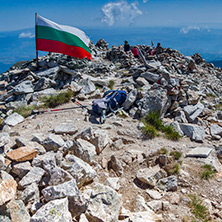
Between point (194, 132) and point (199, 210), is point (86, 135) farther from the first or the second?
point (194, 132)

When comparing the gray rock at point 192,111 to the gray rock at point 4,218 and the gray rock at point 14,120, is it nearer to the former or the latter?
the gray rock at point 14,120

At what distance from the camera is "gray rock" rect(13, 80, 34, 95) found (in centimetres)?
1250

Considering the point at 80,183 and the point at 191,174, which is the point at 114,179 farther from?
the point at 191,174

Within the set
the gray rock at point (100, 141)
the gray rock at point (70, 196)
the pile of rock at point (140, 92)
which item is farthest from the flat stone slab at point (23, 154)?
the pile of rock at point (140, 92)

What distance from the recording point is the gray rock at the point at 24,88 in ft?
41.0

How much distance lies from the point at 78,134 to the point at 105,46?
108 feet

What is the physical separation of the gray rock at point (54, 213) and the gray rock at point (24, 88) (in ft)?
33.8

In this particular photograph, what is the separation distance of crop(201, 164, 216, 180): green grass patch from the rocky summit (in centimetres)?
3

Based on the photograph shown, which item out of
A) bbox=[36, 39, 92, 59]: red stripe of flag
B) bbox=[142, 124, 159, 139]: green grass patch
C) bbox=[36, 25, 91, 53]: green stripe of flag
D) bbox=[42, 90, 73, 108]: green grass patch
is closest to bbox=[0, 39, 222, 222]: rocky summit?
bbox=[142, 124, 159, 139]: green grass patch

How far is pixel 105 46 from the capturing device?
37.8 meters

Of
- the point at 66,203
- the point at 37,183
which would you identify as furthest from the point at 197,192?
the point at 37,183

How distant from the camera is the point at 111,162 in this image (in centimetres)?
648

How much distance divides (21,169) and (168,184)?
374 centimetres

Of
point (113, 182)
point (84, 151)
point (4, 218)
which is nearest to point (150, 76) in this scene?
point (84, 151)
